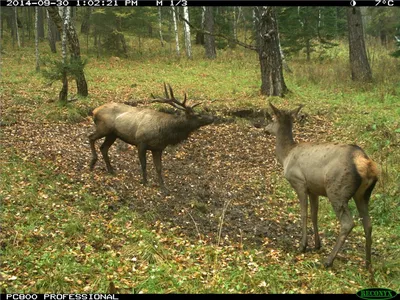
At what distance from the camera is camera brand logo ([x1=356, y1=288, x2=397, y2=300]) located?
5.18 meters

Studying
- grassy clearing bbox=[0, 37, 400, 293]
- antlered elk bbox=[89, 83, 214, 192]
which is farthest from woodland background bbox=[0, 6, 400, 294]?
antlered elk bbox=[89, 83, 214, 192]

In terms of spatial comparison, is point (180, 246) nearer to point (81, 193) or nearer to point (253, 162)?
point (81, 193)

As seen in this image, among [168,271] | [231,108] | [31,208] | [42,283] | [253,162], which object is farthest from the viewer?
[231,108]

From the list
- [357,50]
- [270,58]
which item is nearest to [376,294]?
[270,58]

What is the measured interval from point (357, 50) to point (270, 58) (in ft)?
16.0

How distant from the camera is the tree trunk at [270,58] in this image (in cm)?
1536

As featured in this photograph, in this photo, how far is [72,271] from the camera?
5574 mm

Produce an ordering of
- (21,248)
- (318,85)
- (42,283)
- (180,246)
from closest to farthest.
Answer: (42,283)
(21,248)
(180,246)
(318,85)

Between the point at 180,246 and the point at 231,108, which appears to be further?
the point at 231,108

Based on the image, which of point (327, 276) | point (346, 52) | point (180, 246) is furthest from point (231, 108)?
point (346, 52)

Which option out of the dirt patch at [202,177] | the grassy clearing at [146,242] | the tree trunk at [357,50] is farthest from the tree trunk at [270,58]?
the tree trunk at [357,50]

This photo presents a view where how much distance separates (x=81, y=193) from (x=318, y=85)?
41.8 feet

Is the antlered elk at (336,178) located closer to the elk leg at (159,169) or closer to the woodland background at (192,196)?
the woodland background at (192,196)

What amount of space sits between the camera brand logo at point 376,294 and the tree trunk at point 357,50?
1422 centimetres
